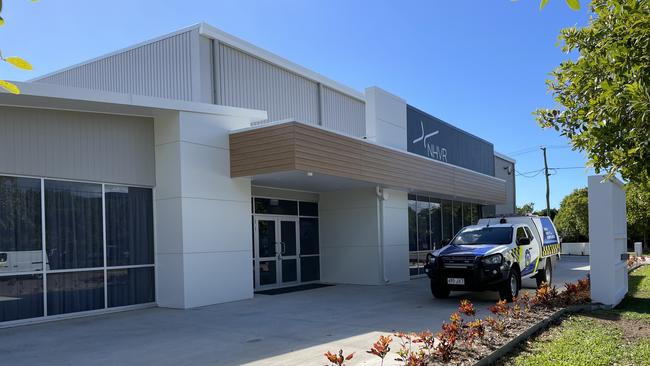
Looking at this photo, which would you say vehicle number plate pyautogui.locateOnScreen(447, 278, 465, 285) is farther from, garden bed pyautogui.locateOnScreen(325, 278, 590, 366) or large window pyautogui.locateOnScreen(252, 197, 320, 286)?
large window pyautogui.locateOnScreen(252, 197, 320, 286)

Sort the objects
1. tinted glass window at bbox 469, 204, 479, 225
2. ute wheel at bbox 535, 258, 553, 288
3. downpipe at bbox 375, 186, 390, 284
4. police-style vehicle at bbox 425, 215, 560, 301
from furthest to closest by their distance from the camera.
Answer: tinted glass window at bbox 469, 204, 479, 225
downpipe at bbox 375, 186, 390, 284
ute wheel at bbox 535, 258, 553, 288
police-style vehicle at bbox 425, 215, 560, 301

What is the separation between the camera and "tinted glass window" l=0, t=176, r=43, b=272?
10.1 meters

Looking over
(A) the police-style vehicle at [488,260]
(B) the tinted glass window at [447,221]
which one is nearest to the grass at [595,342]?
(A) the police-style vehicle at [488,260]

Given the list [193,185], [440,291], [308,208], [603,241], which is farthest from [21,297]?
[603,241]

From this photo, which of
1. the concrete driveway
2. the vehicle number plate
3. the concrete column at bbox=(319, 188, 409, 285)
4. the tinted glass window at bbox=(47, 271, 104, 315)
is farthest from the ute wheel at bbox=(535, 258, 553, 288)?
the tinted glass window at bbox=(47, 271, 104, 315)

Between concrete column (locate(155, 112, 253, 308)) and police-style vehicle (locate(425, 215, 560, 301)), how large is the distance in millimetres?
4822

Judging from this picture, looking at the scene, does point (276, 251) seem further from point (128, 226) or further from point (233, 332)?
point (233, 332)

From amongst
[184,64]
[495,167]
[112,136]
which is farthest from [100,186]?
[495,167]

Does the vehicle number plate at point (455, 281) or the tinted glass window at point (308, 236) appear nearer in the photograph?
the vehicle number plate at point (455, 281)

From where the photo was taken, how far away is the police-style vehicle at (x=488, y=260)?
39.4 ft

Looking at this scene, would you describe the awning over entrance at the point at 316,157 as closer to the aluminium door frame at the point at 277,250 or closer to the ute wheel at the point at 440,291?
the aluminium door frame at the point at 277,250

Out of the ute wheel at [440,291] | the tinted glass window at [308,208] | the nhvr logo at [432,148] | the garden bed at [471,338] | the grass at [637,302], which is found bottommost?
the grass at [637,302]

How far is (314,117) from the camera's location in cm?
2041

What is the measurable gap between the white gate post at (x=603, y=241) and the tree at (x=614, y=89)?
6683mm
